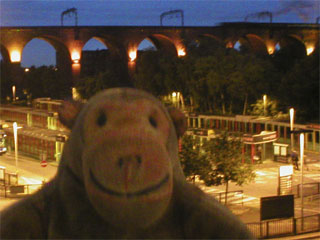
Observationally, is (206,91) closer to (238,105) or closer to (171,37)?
(238,105)

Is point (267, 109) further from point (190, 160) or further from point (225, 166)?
point (190, 160)

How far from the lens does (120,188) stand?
12.6 ft

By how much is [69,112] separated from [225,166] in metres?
15.4

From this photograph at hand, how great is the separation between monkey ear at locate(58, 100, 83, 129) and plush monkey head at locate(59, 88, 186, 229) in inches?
10.9

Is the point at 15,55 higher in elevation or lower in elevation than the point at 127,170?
higher

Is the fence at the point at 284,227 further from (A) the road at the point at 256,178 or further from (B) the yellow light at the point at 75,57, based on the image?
(B) the yellow light at the point at 75,57

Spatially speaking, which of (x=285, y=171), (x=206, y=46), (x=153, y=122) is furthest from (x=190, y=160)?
(x=206, y=46)

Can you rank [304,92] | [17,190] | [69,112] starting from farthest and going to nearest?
[304,92] → [17,190] → [69,112]

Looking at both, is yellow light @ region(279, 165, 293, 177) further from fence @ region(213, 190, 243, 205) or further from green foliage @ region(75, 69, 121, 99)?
green foliage @ region(75, 69, 121, 99)

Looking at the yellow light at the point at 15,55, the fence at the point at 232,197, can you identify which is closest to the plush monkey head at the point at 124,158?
the fence at the point at 232,197

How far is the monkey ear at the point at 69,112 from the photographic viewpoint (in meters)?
4.67

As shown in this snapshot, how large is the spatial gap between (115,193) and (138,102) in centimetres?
80

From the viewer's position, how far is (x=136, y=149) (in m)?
3.92

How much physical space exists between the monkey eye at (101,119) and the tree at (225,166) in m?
15.5
